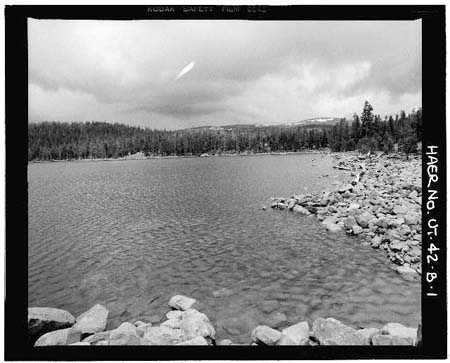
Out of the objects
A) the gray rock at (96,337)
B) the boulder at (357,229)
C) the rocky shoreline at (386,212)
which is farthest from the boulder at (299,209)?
the gray rock at (96,337)

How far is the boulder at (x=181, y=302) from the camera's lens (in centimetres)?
496

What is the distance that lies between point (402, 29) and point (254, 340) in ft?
15.5

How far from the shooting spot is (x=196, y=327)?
395 centimetres

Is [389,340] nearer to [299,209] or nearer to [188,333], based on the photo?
[188,333]

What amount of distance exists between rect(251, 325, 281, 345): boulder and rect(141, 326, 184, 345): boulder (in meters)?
1.02

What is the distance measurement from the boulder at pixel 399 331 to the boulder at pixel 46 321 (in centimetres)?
460

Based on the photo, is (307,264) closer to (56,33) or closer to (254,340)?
(254,340)

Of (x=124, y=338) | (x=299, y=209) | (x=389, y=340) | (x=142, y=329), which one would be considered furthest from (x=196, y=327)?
(x=299, y=209)

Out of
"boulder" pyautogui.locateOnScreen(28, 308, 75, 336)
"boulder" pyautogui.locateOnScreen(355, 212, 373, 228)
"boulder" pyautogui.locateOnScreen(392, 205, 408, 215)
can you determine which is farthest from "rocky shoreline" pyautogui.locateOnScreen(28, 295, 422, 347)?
"boulder" pyautogui.locateOnScreen(355, 212, 373, 228)

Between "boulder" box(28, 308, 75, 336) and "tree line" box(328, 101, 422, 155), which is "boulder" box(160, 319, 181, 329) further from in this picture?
"tree line" box(328, 101, 422, 155)

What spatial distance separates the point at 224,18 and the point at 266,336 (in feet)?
14.1

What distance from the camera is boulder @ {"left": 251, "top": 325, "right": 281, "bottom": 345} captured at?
12.0 ft

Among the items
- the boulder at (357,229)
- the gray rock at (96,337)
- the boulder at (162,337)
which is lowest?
the gray rock at (96,337)

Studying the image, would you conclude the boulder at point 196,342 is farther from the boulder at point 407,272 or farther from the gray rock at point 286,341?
the boulder at point 407,272
